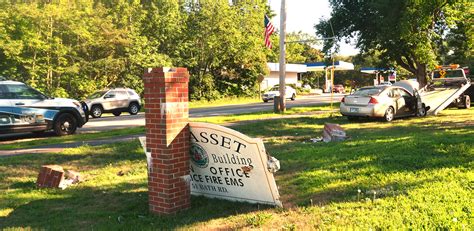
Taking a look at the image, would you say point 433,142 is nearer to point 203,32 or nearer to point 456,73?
point 456,73

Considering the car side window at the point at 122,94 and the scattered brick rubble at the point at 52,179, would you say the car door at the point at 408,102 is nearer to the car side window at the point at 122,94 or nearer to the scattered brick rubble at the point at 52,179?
the scattered brick rubble at the point at 52,179

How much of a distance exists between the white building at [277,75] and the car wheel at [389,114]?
123 ft

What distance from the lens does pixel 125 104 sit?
25.6 metres

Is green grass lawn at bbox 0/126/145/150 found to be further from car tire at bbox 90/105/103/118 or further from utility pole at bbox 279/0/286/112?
car tire at bbox 90/105/103/118

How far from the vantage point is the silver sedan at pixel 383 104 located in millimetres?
15352

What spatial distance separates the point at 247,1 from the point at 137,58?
16215 millimetres

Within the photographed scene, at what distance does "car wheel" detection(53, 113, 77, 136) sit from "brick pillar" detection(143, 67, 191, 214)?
965 centimetres

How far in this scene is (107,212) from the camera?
18.5ft

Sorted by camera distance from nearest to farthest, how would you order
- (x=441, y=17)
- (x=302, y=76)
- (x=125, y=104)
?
1. (x=441, y=17)
2. (x=125, y=104)
3. (x=302, y=76)

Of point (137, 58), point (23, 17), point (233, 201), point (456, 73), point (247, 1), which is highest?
point (247, 1)

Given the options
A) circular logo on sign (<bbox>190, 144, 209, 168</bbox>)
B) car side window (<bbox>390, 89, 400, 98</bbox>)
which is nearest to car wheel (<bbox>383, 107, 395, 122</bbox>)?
car side window (<bbox>390, 89, 400, 98</bbox>)

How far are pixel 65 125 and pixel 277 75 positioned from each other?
159ft

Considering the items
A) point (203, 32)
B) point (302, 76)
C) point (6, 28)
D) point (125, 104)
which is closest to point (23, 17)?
point (6, 28)

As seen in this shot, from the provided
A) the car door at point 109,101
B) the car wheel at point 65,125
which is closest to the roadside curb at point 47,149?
the car wheel at point 65,125
